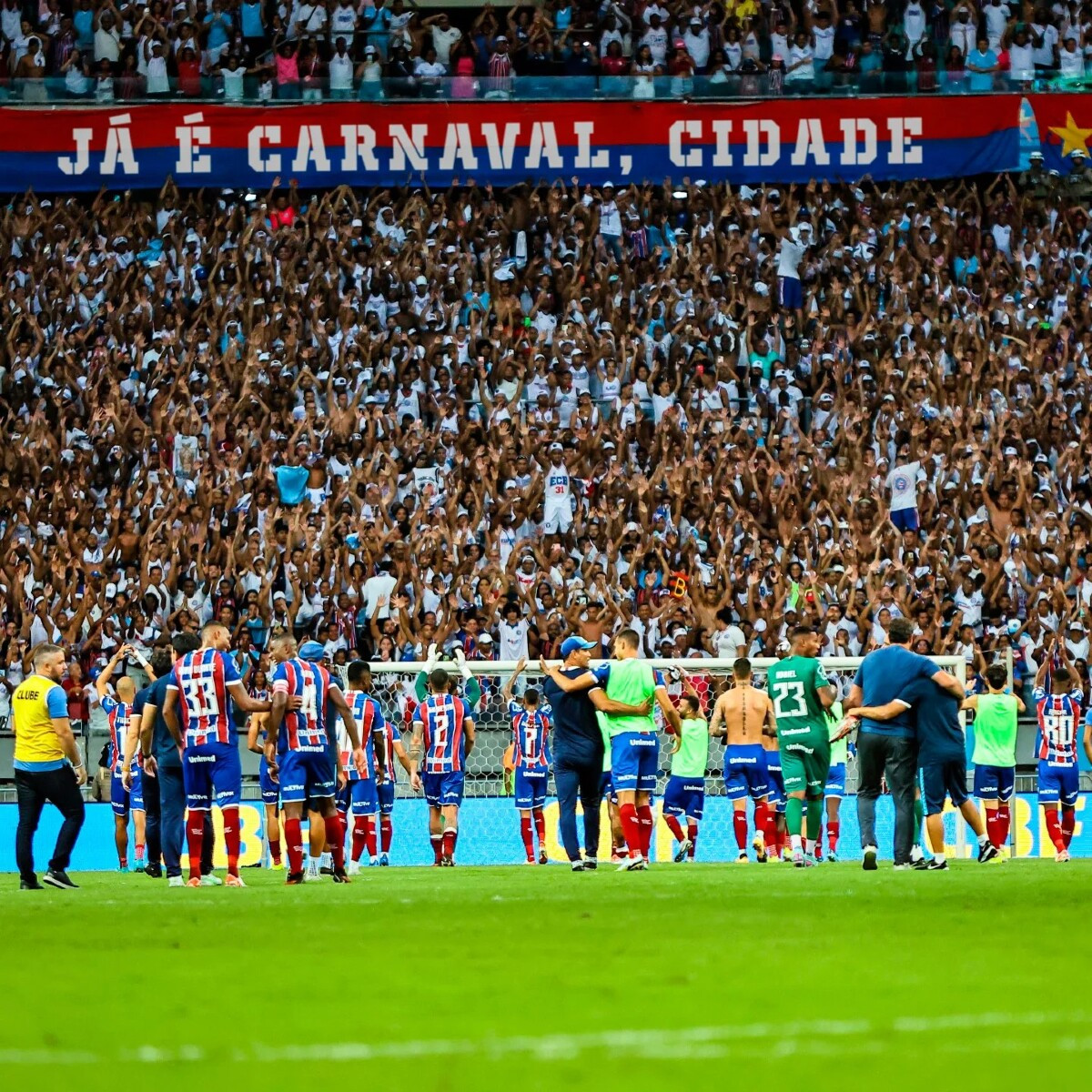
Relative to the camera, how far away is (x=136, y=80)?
32906mm

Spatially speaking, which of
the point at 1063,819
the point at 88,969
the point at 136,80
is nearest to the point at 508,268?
the point at 136,80

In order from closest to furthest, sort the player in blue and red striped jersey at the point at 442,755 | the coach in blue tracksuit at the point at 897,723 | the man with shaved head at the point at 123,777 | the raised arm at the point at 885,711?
the raised arm at the point at 885,711 < the coach in blue tracksuit at the point at 897,723 < the man with shaved head at the point at 123,777 < the player in blue and red striped jersey at the point at 442,755

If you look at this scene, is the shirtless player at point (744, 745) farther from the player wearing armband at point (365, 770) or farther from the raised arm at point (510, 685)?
the raised arm at point (510, 685)

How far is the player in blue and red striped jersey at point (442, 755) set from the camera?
70.0ft

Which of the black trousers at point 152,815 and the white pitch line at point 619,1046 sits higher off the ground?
the white pitch line at point 619,1046

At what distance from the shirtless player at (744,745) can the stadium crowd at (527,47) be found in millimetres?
15521

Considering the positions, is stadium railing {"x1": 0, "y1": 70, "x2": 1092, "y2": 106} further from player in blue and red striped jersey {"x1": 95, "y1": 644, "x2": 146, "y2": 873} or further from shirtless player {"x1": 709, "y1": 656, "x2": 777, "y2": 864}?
shirtless player {"x1": 709, "y1": 656, "x2": 777, "y2": 864}

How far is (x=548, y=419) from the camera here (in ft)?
94.9

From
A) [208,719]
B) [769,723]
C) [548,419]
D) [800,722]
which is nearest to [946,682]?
[800,722]

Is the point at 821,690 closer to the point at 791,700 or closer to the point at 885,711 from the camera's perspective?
the point at 791,700

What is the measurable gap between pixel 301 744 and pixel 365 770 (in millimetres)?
3428

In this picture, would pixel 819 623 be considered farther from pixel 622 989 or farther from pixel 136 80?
pixel 622 989

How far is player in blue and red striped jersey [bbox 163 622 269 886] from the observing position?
51.2ft

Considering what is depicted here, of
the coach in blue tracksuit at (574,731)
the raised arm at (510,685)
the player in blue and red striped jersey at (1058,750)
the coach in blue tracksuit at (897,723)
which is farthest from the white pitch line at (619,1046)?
the raised arm at (510,685)
